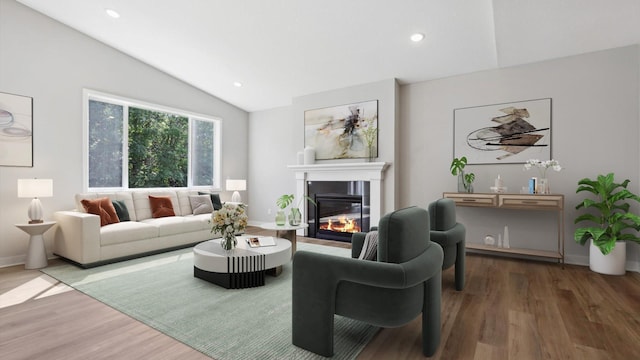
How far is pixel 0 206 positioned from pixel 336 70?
484 centimetres

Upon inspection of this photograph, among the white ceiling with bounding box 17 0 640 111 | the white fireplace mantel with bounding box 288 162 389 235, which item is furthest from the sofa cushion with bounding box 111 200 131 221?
the white fireplace mantel with bounding box 288 162 389 235

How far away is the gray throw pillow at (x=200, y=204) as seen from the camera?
5230 mm

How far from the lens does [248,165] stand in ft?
23.6

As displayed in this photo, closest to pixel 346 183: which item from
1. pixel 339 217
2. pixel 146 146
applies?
pixel 339 217

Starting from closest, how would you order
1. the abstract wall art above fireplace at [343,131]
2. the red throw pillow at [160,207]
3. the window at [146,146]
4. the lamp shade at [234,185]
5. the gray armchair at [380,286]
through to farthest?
1. the gray armchair at [380,286]
2. the window at [146,146]
3. the red throw pillow at [160,207]
4. the abstract wall art above fireplace at [343,131]
5. the lamp shade at [234,185]

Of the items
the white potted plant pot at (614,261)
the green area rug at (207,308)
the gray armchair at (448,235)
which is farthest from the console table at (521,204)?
the green area rug at (207,308)

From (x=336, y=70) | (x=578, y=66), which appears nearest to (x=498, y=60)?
(x=578, y=66)

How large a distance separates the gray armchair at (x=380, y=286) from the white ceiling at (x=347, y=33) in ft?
8.92

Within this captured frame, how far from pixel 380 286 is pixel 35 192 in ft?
13.8

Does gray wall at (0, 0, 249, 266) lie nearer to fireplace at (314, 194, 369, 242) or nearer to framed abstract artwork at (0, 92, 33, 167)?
framed abstract artwork at (0, 92, 33, 167)

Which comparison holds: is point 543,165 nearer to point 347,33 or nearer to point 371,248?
point 347,33

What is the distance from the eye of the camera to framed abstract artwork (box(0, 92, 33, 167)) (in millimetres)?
3734

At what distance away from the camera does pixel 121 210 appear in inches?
172

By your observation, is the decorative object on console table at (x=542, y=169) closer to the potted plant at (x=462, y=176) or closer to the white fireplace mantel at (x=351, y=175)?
the potted plant at (x=462, y=176)
